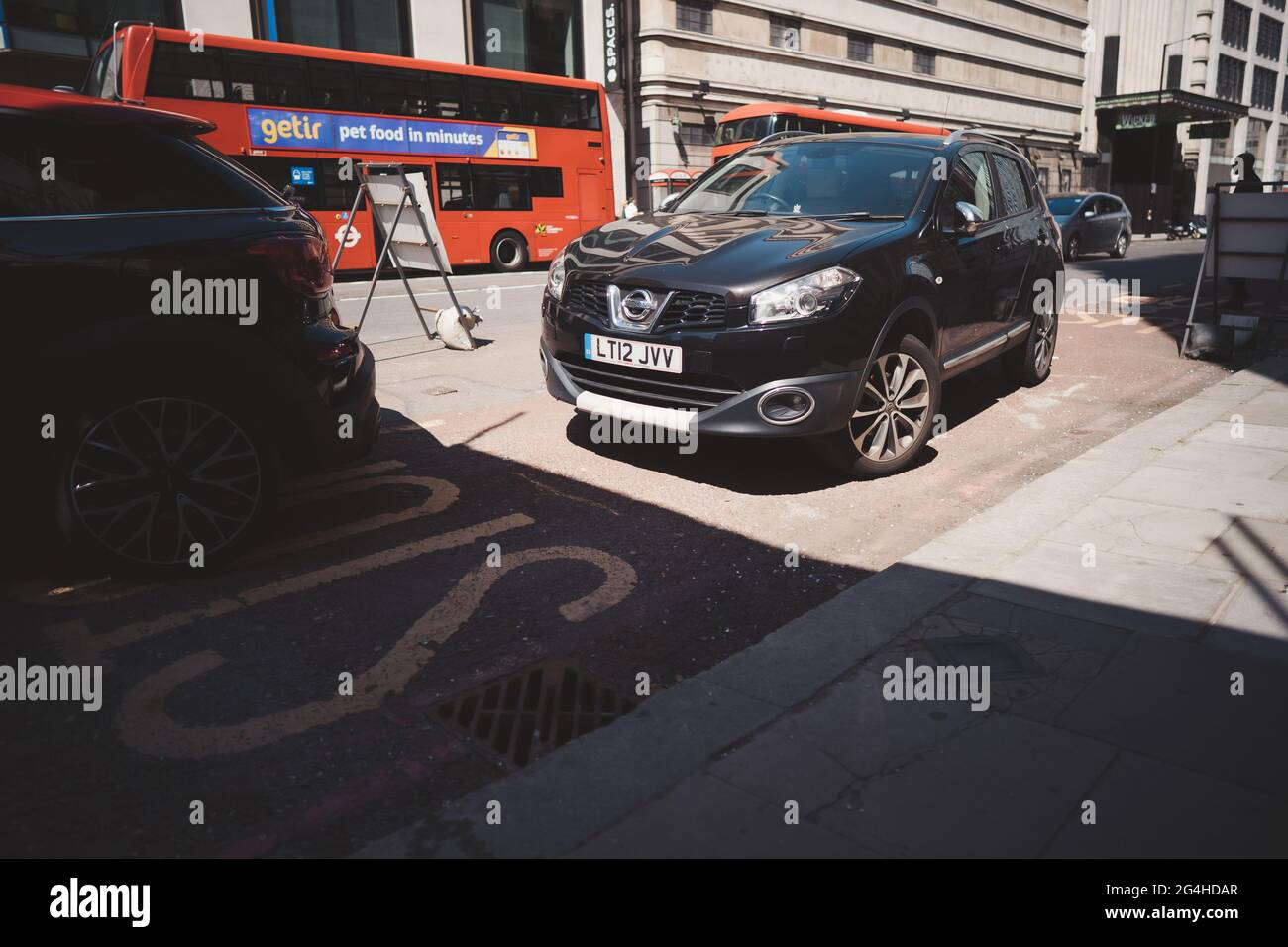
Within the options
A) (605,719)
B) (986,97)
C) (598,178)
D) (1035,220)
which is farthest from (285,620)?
(986,97)

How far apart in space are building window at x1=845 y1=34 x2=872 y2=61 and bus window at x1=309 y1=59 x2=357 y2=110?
2885 cm

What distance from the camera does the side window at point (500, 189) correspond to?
65.3ft

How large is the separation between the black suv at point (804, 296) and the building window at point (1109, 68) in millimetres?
58802

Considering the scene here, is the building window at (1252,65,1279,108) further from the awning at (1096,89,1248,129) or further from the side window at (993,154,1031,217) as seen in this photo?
the side window at (993,154,1031,217)

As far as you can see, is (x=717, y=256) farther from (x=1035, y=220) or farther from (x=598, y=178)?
(x=598, y=178)

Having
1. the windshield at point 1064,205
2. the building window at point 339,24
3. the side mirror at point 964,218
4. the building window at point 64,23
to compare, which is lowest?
the side mirror at point 964,218

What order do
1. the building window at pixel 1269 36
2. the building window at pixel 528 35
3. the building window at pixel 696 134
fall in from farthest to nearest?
1. the building window at pixel 1269 36
2. the building window at pixel 696 134
3. the building window at pixel 528 35

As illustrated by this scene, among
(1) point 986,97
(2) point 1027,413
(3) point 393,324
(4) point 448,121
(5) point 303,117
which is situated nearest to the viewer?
(2) point 1027,413

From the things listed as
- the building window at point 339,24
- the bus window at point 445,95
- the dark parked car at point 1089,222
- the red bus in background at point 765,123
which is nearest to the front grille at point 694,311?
the bus window at point 445,95

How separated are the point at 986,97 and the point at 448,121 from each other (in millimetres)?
→ 38347

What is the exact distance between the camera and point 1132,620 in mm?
3266

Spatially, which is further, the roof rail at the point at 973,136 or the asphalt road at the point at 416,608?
the roof rail at the point at 973,136

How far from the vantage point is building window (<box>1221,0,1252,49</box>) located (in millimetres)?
57000

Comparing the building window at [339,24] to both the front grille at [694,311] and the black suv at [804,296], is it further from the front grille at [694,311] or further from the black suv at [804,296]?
the front grille at [694,311]
